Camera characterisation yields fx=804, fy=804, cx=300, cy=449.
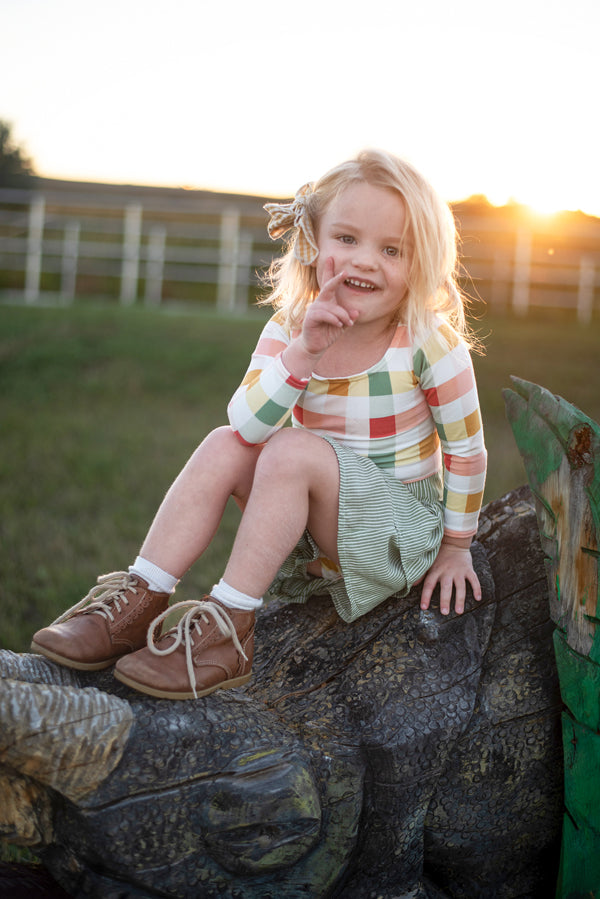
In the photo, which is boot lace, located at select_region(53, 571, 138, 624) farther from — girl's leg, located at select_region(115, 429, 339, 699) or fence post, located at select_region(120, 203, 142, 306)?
fence post, located at select_region(120, 203, 142, 306)

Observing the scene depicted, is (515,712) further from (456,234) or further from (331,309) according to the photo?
(456,234)

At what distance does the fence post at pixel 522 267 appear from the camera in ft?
51.2

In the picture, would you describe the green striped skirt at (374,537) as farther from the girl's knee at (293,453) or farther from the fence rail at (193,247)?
the fence rail at (193,247)

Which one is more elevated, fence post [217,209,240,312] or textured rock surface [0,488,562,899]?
fence post [217,209,240,312]

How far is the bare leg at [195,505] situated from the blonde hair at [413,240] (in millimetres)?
460

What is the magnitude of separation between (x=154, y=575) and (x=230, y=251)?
50.8 feet

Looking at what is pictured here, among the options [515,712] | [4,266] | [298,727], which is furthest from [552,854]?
[4,266]

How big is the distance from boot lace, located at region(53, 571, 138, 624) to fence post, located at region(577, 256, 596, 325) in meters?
13.9

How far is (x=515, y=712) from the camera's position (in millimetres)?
2041

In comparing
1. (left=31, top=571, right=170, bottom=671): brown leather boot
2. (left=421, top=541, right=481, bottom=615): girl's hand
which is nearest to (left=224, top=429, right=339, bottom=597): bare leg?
(left=31, top=571, right=170, bottom=671): brown leather boot

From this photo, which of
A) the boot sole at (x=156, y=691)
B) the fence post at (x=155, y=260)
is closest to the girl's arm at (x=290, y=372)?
the boot sole at (x=156, y=691)

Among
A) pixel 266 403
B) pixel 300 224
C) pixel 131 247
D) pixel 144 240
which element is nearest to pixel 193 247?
pixel 144 240

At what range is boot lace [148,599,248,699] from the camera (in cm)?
183

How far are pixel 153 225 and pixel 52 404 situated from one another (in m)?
10.1
